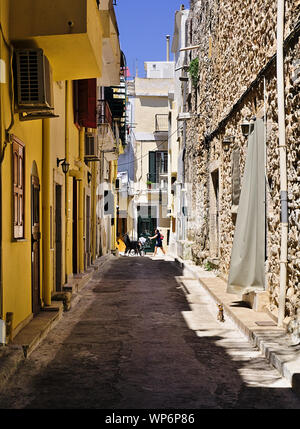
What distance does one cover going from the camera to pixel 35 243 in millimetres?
8195

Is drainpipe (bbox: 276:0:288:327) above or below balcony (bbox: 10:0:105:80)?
below

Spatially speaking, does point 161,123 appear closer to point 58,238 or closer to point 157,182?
point 157,182

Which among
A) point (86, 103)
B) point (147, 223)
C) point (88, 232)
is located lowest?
point (147, 223)

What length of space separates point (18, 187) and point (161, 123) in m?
35.7

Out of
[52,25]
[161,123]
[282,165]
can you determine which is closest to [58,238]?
[52,25]

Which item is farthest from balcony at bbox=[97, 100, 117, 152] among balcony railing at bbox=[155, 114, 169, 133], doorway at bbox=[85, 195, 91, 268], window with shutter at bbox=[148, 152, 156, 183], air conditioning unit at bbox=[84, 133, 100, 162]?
balcony railing at bbox=[155, 114, 169, 133]

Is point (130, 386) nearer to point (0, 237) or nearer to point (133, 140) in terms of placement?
point (0, 237)

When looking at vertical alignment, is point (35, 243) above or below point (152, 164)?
below

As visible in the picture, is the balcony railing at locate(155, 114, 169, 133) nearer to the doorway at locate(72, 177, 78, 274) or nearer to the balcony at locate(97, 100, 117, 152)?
the balcony at locate(97, 100, 117, 152)

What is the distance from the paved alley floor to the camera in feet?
15.7

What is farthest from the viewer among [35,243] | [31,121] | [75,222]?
[75,222]

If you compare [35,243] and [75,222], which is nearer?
[35,243]

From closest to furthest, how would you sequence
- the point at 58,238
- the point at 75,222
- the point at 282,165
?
1. the point at 282,165
2. the point at 58,238
3. the point at 75,222

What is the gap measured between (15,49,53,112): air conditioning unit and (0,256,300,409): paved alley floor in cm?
287
